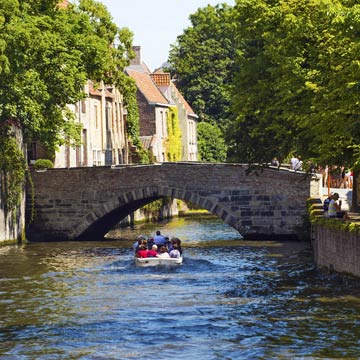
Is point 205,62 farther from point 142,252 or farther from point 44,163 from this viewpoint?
point 142,252

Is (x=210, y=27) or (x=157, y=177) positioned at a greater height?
(x=210, y=27)

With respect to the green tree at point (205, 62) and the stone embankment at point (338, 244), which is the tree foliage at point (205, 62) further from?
the stone embankment at point (338, 244)

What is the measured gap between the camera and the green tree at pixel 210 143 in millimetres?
106188

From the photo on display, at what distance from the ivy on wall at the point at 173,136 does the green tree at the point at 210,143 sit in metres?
9.25

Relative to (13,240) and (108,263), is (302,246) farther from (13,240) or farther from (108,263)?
(13,240)

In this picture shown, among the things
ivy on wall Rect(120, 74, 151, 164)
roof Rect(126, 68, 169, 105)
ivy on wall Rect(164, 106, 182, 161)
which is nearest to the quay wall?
ivy on wall Rect(120, 74, 151, 164)

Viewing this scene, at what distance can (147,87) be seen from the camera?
9088 centimetres

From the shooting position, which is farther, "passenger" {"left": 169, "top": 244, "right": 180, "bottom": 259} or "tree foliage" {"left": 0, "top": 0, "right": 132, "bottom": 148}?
"tree foliage" {"left": 0, "top": 0, "right": 132, "bottom": 148}

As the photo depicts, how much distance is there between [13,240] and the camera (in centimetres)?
5666

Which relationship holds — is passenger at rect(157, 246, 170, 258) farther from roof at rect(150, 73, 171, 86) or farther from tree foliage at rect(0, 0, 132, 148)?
roof at rect(150, 73, 171, 86)

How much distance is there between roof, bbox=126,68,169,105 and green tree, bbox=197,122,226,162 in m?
13.5

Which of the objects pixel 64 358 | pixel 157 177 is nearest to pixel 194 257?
pixel 157 177

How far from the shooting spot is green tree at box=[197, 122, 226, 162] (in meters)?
106

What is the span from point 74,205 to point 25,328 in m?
29.7
